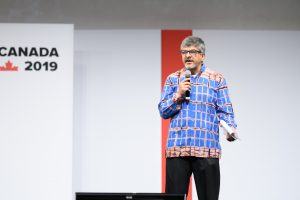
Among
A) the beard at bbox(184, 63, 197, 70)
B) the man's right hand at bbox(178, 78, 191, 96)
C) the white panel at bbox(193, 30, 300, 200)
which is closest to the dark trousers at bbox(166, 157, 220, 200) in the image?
the man's right hand at bbox(178, 78, 191, 96)

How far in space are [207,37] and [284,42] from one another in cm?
77

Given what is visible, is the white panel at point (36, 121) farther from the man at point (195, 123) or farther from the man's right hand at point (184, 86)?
the man's right hand at point (184, 86)

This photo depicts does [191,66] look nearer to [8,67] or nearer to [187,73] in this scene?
[187,73]

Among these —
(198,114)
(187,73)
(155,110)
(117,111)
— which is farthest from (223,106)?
(117,111)

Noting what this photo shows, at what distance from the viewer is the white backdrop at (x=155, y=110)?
19.1ft

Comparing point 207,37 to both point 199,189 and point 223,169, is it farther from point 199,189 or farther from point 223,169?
point 199,189

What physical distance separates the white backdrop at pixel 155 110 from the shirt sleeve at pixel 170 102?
1986mm

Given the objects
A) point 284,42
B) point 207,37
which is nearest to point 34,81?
point 207,37

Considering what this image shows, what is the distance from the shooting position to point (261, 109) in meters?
5.91

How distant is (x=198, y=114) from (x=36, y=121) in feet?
6.06

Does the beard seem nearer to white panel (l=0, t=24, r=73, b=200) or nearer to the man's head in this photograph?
the man's head

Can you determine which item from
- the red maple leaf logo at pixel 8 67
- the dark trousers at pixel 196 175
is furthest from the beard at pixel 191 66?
the red maple leaf logo at pixel 8 67

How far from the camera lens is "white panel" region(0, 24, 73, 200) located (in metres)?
5.06

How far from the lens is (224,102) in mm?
3857
